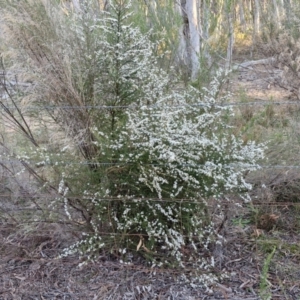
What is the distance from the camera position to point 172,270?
2.99 m

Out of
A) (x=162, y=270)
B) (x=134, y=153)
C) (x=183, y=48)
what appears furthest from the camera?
(x=183, y=48)

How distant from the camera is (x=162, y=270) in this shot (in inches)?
118

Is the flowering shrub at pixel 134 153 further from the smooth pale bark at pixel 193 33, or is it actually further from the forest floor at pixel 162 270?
the smooth pale bark at pixel 193 33

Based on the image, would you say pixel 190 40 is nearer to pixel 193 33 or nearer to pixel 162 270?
pixel 193 33

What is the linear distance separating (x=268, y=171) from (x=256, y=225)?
51 cm

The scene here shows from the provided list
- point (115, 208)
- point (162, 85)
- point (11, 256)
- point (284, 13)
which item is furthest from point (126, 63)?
point (284, 13)

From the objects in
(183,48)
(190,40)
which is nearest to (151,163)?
(183,48)

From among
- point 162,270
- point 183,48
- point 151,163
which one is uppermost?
point 183,48

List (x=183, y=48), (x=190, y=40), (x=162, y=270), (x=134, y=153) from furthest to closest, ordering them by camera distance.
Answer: (x=190, y=40)
(x=183, y=48)
(x=162, y=270)
(x=134, y=153)

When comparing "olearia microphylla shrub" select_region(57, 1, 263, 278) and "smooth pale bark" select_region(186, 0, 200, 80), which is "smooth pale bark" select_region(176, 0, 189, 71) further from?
"olearia microphylla shrub" select_region(57, 1, 263, 278)

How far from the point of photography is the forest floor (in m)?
→ 2.84

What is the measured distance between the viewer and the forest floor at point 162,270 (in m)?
2.84

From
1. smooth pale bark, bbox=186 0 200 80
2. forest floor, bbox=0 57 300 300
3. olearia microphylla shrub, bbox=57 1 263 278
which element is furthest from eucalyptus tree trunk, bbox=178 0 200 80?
forest floor, bbox=0 57 300 300

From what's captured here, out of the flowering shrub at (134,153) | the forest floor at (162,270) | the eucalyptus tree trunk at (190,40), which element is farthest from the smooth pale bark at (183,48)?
the forest floor at (162,270)
